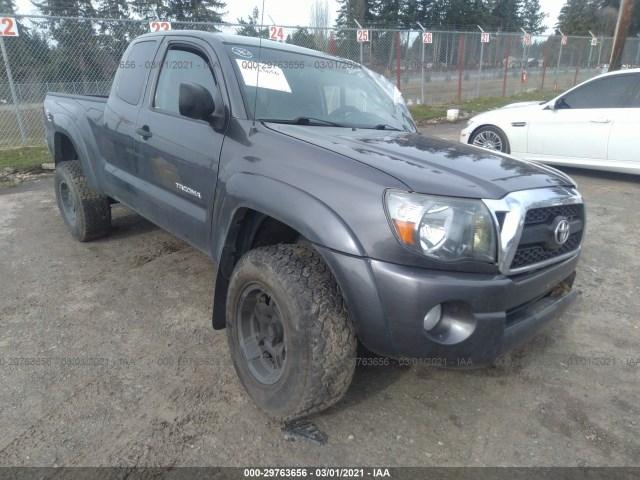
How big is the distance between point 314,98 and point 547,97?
65.2 feet

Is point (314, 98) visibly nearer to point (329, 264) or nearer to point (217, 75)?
point (217, 75)

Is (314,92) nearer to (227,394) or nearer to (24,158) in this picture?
(227,394)

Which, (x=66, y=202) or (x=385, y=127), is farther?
(x=66, y=202)

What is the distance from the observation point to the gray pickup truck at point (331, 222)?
1.97 meters

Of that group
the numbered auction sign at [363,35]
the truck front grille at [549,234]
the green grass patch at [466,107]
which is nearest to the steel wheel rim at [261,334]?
the truck front grille at [549,234]

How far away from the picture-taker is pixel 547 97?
781 inches

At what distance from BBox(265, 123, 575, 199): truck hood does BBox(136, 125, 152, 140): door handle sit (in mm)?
1152

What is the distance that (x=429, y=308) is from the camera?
192cm

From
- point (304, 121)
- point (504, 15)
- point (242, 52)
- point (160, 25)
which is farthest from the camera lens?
point (504, 15)

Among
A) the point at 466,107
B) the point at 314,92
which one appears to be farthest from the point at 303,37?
the point at 314,92

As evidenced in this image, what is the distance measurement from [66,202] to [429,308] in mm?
4415

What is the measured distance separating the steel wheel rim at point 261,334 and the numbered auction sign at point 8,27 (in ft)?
28.5

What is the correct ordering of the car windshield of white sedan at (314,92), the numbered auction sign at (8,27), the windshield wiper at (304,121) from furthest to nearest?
the numbered auction sign at (8,27), the car windshield of white sedan at (314,92), the windshield wiper at (304,121)

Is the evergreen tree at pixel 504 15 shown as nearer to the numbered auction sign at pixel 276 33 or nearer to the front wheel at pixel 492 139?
the numbered auction sign at pixel 276 33
